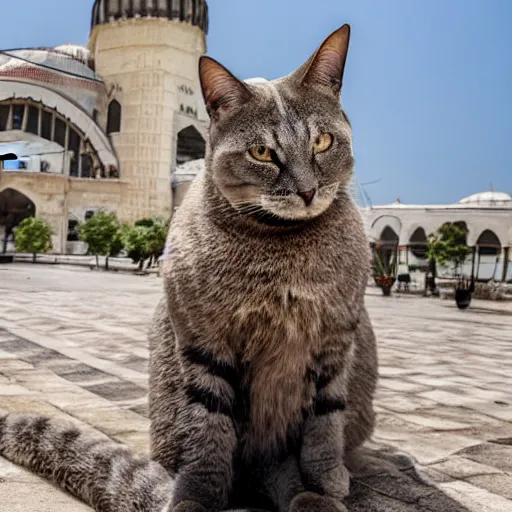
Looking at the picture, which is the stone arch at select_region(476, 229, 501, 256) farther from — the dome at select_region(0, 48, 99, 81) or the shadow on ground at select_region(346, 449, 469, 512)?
the shadow on ground at select_region(346, 449, 469, 512)

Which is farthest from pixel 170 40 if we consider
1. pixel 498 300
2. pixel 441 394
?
pixel 441 394

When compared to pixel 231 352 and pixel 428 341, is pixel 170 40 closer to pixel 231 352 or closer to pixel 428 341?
pixel 428 341

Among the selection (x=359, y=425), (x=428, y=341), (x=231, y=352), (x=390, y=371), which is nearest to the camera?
(x=231, y=352)

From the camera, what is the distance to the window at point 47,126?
4294cm

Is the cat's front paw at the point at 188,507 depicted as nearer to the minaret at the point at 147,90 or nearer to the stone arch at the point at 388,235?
the stone arch at the point at 388,235

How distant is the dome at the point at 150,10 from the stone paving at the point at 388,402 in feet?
130

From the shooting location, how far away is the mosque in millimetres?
40812

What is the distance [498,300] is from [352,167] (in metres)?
20.2

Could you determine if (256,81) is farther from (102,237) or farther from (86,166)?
(86,166)

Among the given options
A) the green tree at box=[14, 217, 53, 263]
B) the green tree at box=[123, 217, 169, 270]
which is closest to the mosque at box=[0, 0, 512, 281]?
Answer: the green tree at box=[14, 217, 53, 263]

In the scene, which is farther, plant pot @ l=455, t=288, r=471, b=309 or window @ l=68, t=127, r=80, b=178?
window @ l=68, t=127, r=80, b=178

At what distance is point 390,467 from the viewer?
95.6 inches

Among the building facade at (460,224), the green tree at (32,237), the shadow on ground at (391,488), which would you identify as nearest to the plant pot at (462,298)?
the shadow on ground at (391,488)

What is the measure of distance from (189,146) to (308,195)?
46153mm
